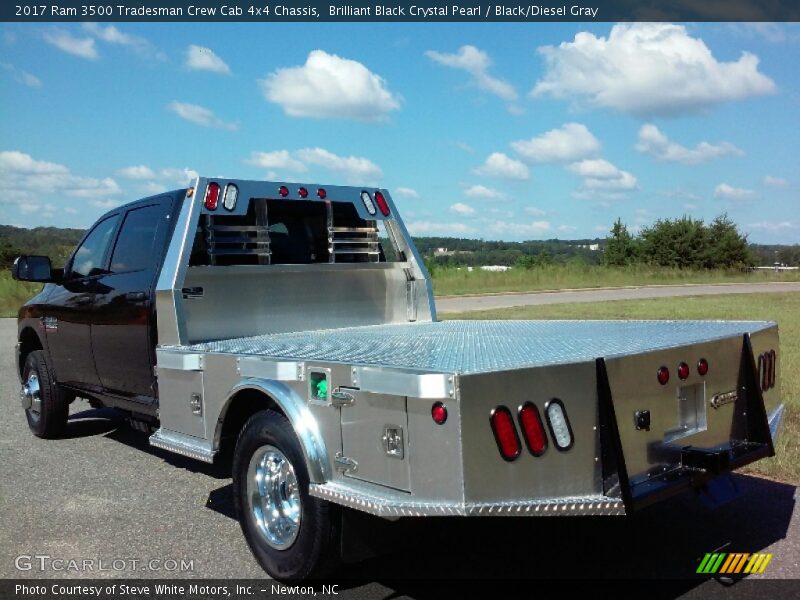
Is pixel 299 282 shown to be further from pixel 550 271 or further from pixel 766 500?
pixel 550 271

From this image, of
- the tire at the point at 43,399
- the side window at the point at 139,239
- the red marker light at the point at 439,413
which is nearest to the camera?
the red marker light at the point at 439,413

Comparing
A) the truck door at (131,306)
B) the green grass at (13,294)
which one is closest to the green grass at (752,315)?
the truck door at (131,306)

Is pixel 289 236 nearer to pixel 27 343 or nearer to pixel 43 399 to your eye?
pixel 43 399

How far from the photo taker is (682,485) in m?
3.55

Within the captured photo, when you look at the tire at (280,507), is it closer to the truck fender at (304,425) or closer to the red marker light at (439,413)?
the truck fender at (304,425)

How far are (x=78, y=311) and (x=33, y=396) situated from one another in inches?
59.8

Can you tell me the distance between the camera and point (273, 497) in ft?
13.4

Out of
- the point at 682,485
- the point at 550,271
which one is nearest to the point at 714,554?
the point at 682,485

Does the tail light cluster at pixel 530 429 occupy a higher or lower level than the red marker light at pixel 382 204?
lower

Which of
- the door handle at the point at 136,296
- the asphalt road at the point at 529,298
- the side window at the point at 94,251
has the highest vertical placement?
the side window at the point at 94,251

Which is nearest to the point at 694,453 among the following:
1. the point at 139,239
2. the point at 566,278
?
the point at 139,239

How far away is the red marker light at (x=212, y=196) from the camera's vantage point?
542 cm

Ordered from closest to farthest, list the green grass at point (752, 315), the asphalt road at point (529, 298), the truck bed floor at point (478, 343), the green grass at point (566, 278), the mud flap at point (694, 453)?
the mud flap at point (694, 453), the truck bed floor at point (478, 343), the green grass at point (752, 315), the asphalt road at point (529, 298), the green grass at point (566, 278)

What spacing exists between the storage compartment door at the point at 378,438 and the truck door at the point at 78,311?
350 cm
